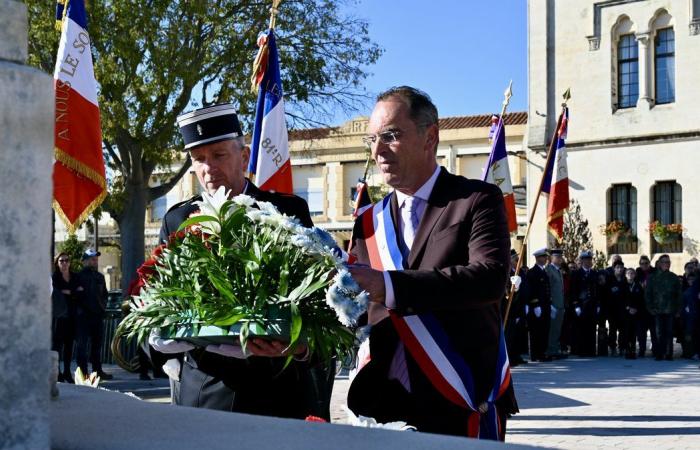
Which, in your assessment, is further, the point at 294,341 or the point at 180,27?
the point at 180,27

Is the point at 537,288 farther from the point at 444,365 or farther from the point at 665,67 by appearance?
the point at 665,67

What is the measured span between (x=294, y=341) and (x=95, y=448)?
125cm

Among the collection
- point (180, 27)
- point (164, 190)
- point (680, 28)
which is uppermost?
point (680, 28)

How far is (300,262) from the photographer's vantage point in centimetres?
267

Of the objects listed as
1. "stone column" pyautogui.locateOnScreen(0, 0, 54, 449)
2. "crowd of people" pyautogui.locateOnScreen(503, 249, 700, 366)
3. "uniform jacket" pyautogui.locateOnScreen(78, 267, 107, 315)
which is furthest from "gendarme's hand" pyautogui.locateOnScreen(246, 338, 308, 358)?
"crowd of people" pyautogui.locateOnScreen(503, 249, 700, 366)

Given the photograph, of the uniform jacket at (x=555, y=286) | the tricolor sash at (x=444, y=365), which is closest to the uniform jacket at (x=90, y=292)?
the uniform jacket at (x=555, y=286)

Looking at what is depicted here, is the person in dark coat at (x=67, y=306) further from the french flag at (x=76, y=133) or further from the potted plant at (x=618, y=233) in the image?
the potted plant at (x=618, y=233)

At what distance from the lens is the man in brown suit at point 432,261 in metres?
3.14

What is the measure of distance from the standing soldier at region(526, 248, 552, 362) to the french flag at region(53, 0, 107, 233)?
37.3 ft

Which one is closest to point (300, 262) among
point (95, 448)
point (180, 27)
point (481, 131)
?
point (95, 448)

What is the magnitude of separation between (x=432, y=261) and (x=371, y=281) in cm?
49

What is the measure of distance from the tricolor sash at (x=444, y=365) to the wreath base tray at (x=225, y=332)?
0.59 m

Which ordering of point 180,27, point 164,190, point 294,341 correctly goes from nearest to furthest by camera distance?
1. point 294,341
2. point 180,27
3. point 164,190

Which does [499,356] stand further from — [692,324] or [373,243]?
[692,324]
